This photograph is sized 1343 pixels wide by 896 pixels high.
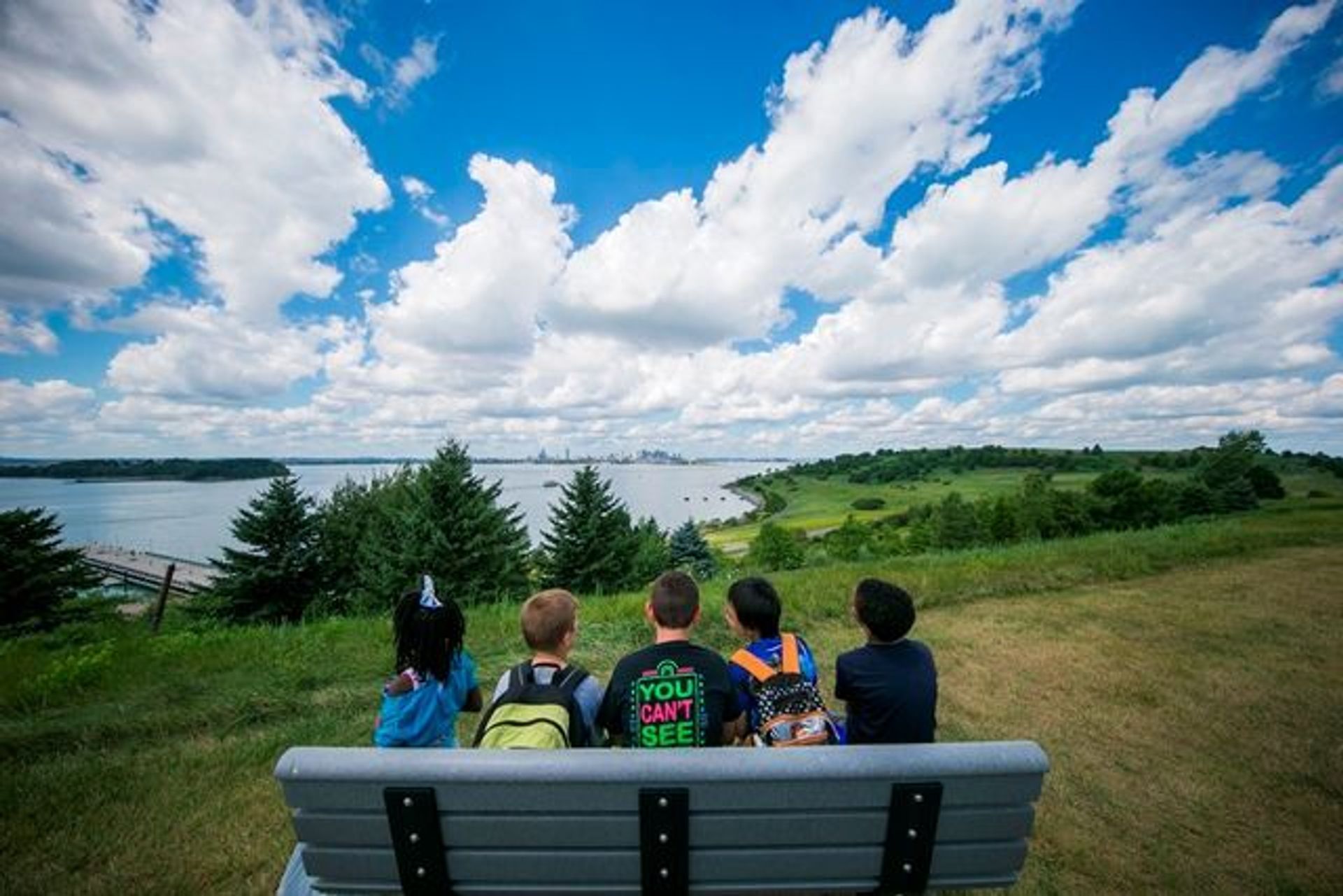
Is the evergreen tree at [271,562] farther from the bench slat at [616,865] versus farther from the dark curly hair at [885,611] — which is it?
the dark curly hair at [885,611]

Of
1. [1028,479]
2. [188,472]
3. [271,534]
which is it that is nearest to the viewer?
[271,534]

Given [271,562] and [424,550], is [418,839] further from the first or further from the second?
[271,562]

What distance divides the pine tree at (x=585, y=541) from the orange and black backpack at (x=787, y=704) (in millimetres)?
22538

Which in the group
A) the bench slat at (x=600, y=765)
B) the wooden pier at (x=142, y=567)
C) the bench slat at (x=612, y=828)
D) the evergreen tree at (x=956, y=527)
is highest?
the bench slat at (x=600, y=765)

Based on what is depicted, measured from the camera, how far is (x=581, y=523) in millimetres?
25156

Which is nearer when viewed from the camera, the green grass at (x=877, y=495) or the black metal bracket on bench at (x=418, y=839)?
the black metal bracket on bench at (x=418, y=839)

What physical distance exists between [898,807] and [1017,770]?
0.42 m

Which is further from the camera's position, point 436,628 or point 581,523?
point 581,523

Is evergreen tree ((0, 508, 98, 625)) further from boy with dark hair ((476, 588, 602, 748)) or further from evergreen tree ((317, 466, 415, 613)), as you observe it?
boy with dark hair ((476, 588, 602, 748))

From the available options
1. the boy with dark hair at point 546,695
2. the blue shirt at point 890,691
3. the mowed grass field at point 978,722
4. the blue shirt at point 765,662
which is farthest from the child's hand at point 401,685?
the blue shirt at point 890,691

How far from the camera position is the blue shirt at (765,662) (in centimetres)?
271

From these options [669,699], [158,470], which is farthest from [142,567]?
[158,470]

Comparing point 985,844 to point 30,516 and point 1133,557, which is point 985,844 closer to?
point 1133,557

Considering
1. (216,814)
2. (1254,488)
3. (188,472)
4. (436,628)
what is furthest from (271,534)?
(188,472)
